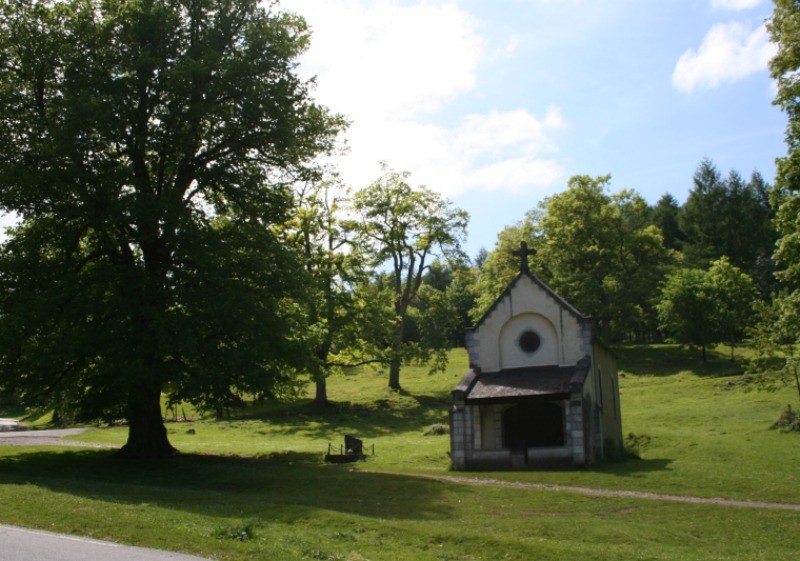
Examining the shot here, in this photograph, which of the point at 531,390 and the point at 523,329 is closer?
the point at 531,390


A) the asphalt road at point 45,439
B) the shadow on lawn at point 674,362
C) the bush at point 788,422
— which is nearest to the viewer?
the bush at point 788,422

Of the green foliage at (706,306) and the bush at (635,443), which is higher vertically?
the green foliage at (706,306)

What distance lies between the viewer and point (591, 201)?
70.0 meters

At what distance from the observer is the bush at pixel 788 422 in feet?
112

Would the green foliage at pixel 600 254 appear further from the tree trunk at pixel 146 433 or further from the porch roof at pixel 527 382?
the tree trunk at pixel 146 433

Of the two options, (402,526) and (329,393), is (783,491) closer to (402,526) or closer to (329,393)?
(402,526)

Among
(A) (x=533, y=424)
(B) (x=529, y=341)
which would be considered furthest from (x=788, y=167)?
(A) (x=533, y=424)

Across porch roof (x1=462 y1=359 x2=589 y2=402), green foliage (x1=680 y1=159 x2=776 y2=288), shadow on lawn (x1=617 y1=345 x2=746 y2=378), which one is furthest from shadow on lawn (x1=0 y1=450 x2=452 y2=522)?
green foliage (x1=680 y1=159 x2=776 y2=288)

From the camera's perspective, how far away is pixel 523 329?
3281cm

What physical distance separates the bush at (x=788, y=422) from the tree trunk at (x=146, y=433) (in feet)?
90.2

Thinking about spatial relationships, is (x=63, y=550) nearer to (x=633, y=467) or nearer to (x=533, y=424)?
(x=633, y=467)

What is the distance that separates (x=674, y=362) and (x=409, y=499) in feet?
158

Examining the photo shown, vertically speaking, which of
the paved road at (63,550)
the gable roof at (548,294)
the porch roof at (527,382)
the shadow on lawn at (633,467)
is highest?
the gable roof at (548,294)

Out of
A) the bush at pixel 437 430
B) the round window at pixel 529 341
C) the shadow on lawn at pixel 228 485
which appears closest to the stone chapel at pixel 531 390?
the round window at pixel 529 341
